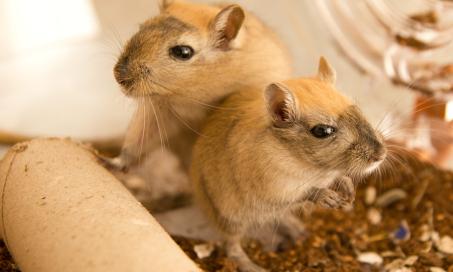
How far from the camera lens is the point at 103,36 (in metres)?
4.00

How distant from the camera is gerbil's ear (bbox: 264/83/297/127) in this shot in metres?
2.21

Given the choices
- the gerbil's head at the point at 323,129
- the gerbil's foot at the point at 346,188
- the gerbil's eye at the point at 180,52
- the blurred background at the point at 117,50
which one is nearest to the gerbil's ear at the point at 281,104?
the gerbil's head at the point at 323,129

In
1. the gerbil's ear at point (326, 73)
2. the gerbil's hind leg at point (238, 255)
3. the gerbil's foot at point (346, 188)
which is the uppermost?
the gerbil's ear at point (326, 73)

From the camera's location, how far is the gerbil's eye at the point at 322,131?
224cm

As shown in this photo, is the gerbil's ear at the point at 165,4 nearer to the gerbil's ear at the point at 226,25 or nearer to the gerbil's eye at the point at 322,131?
the gerbil's ear at the point at 226,25

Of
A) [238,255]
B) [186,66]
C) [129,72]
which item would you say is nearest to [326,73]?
[186,66]

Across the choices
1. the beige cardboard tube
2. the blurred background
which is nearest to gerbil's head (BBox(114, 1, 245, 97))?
the beige cardboard tube

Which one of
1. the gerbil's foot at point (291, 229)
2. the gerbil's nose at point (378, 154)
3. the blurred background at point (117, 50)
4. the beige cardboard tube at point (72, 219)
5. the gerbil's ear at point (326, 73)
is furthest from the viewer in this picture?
the blurred background at point (117, 50)

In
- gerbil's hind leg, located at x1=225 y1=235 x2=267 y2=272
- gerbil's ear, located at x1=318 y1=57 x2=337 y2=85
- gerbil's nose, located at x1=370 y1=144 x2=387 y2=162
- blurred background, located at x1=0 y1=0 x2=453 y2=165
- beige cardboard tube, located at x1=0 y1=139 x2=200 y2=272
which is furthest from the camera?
blurred background, located at x1=0 y1=0 x2=453 y2=165

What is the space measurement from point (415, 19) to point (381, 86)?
420mm

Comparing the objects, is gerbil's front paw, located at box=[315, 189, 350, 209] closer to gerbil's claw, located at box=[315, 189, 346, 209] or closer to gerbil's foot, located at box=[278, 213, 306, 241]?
gerbil's claw, located at box=[315, 189, 346, 209]

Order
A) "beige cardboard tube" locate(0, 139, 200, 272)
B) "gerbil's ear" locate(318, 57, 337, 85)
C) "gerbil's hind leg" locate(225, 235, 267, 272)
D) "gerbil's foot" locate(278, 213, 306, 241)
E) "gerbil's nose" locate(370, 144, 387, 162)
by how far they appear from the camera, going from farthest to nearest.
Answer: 1. "gerbil's foot" locate(278, 213, 306, 241)
2. "gerbil's hind leg" locate(225, 235, 267, 272)
3. "gerbil's ear" locate(318, 57, 337, 85)
4. "gerbil's nose" locate(370, 144, 387, 162)
5. "beige cardboard tube" locate(0, 139, 200, 272)

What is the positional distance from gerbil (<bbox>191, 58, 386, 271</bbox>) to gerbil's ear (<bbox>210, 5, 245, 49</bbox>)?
0.80 feet

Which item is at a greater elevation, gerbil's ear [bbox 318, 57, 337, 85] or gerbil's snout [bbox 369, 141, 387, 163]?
gerbil's ear [bbox 318, 57, 337, 85]
